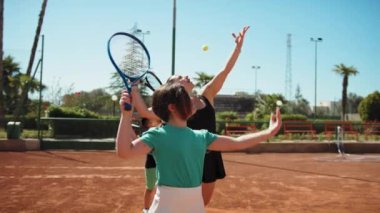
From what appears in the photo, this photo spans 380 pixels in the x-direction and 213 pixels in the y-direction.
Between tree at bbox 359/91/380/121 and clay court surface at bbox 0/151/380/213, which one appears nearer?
clay court surface at bbox 0/151/380/213

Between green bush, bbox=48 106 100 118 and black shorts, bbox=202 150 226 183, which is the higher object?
green bush, bbox=48 106 100 118

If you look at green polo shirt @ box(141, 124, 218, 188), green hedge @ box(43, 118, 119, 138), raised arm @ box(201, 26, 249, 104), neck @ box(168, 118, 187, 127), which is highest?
raised arm @ box(201, 26, 249, 104)

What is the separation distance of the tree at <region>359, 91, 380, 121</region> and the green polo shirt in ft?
108

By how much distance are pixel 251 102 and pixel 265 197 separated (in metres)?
47.1

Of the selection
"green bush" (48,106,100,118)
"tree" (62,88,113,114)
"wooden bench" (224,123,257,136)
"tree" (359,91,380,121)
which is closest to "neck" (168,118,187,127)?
"wooden bench" (224,123,257,136)

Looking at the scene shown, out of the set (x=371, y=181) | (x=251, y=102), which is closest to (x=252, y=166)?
(x=371, y=181)

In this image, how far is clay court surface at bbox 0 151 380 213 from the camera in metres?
6.21

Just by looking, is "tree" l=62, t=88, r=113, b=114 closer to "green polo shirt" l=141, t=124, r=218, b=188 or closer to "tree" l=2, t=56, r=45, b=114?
"tree" l=2, t=56, r=45, b=114

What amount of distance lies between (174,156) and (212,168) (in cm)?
182

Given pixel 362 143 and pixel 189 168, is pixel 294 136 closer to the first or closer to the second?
pixel 362 143

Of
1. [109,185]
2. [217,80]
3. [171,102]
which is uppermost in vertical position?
[217,80]

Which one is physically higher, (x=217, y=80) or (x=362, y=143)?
(x=217, y=80)

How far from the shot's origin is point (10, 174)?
9.06 metres

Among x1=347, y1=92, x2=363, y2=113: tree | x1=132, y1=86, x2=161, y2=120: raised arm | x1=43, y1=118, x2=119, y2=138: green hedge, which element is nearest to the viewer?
x1=132, y1=86, x2=161, y2=120: raised arm
